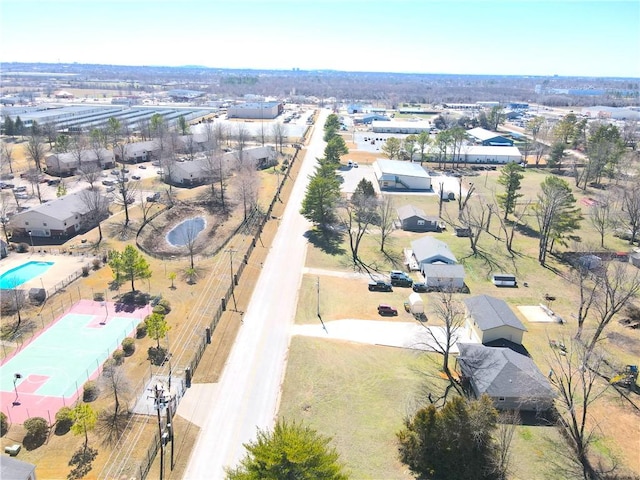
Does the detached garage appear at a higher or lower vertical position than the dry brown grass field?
higher

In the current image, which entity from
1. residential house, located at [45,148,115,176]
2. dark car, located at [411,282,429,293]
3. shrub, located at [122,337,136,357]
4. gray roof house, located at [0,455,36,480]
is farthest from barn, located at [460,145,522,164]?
gray roof house, located at [0,455,36,480]

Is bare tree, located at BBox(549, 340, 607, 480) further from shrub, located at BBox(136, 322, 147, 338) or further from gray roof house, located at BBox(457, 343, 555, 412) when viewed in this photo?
Answer: shrub, located at BBox(136, 322, 147, 338)

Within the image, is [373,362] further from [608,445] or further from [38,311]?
[38,311]

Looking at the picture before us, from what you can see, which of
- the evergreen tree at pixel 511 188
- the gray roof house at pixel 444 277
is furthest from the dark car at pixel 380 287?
the evergreen tree at pixel 511 188

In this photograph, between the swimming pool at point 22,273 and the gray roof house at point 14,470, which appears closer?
the gray roof house at point 14,470

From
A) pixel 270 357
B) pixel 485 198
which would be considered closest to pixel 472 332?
pixel 270 357

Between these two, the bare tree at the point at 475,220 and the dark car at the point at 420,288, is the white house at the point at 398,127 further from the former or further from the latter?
the dark car at the point at 420,288
